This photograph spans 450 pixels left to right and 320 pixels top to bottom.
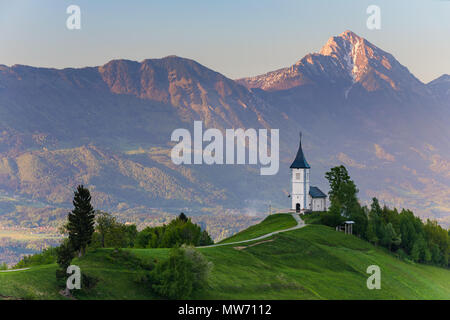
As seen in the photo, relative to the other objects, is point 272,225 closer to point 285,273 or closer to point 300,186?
point 300,186

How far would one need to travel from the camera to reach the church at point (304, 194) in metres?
170

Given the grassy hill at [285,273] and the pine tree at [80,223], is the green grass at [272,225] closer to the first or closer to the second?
the grassy hill at [285,273]

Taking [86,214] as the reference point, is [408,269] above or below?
below

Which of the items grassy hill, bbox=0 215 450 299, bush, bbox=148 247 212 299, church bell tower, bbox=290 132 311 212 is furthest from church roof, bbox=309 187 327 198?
bush, bbox=148 247 212 299

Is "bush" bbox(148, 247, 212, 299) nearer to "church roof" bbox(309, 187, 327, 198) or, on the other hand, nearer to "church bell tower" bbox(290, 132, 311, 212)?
"church bell tower" bbox(290, 132, 311, 212)

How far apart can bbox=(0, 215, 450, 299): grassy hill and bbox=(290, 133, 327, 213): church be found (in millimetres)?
26712

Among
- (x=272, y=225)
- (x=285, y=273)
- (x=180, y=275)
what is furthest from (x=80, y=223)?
(x=272, y=225)

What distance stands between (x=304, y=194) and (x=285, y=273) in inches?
2971

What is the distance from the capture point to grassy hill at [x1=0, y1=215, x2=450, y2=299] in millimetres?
72250

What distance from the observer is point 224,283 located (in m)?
83.0
